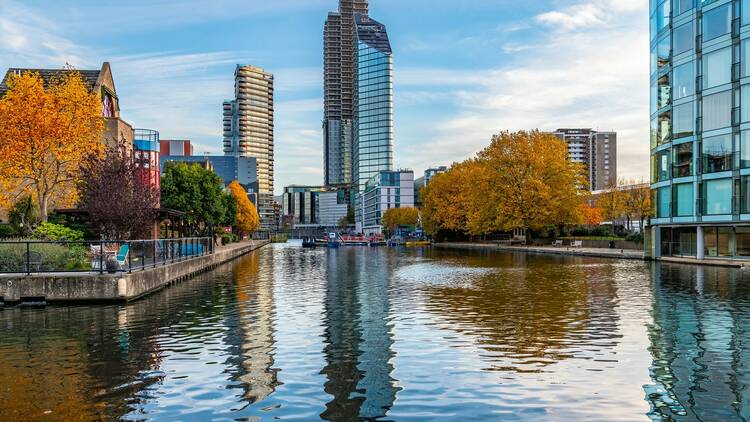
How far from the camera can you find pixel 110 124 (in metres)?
59.6

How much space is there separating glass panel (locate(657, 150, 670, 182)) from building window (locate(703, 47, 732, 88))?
25.2 feet

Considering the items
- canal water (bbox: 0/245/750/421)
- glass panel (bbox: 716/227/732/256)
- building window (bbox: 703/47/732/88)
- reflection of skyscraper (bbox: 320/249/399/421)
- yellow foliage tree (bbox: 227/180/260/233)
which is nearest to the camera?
canal water (bbox: 0/245/750/421)

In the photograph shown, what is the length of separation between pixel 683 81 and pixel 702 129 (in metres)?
5.08

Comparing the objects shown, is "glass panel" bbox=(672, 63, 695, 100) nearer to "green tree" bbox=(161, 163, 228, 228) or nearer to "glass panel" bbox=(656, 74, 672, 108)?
"glass panel" bbox=(656, 74, 672, 108)

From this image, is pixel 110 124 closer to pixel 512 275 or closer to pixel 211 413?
pixel 512 275

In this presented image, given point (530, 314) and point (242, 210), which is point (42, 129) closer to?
point (530, 314)

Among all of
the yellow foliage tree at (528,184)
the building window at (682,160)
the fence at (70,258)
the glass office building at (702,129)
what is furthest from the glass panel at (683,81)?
the fence at (70,258)

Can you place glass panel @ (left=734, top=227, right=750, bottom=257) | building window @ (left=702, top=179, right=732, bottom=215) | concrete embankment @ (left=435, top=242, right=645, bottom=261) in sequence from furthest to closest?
1. concrete embankment @ (left=435, top=242, right=645, bottom=261)
2. building window @ (left=702, top=179, right=732, bottom=215)
3. glass panel @ (left=734, top=227, right=750, bottom=257)

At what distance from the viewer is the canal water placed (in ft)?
35.7

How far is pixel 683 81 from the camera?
182 feet

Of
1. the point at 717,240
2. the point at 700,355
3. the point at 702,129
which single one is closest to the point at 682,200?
the point at 717,240

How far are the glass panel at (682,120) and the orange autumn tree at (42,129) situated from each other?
4687 centimetres

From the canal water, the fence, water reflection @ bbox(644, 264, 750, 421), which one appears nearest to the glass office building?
water reflection @ bbox(644, 264, 750, 421)

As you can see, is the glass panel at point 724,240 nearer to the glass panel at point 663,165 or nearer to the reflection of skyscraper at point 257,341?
the glass panel at point 663,165
